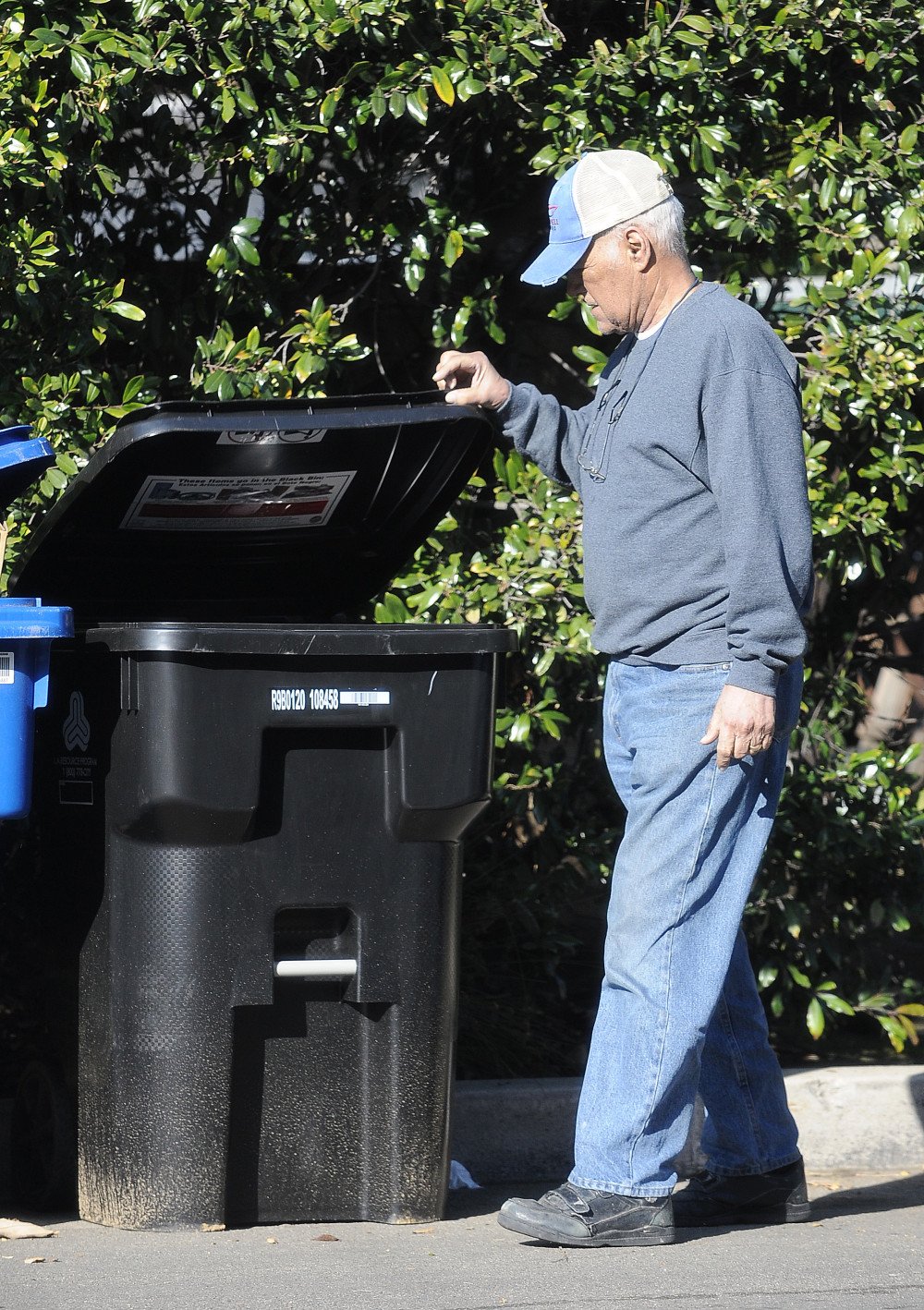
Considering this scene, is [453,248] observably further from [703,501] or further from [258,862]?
[258,862]

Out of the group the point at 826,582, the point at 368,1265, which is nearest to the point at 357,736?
the point at 368,1265

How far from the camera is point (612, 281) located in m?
3.31

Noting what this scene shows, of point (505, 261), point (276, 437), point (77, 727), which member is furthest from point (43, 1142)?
point (505, 261)

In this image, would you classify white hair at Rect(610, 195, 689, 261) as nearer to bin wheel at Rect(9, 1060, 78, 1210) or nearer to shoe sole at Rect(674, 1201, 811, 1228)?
shoe sole at Rect(674, 1201, 811, 1228)

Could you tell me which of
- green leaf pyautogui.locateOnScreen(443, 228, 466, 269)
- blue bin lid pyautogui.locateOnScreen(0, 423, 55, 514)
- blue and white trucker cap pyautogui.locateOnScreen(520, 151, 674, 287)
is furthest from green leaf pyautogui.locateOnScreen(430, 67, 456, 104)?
blue bin lid pyautogui.locateOnScreen(0, 423, 55, 514)

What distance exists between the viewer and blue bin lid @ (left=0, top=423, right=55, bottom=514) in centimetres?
325

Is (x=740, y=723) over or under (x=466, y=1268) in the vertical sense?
over

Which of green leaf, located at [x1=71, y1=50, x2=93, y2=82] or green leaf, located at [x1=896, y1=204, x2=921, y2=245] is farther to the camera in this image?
green leaf, located at [x1=896, y1=204, x2=921, y2=245]

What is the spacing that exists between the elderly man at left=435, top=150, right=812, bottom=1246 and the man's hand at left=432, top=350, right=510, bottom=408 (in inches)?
11.6

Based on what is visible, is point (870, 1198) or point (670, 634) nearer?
point (670, 634)

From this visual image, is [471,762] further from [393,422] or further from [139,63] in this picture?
[139,63]

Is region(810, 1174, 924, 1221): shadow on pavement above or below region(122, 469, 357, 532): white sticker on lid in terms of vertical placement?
below

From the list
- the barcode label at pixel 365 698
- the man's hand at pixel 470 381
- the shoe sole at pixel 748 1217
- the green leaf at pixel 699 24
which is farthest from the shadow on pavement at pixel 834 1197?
the green leaf at pixel 699 24

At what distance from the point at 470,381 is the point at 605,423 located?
14.9 inches
